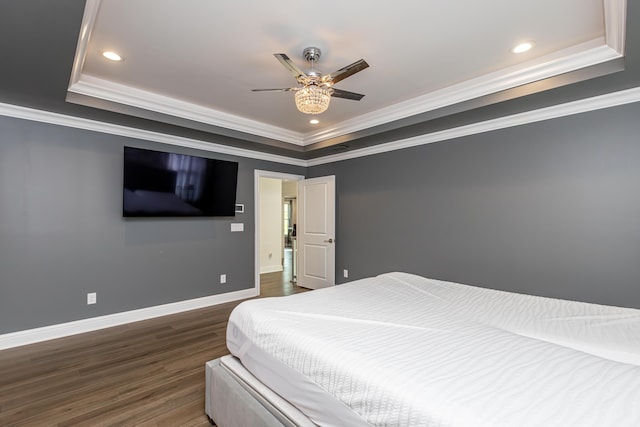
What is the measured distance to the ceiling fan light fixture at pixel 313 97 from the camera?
2.29m

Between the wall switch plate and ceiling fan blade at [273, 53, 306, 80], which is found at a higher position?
ceiling fan blade at [273, 53, 306, 80]

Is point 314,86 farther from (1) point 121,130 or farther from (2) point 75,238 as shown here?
(2) point 75,238

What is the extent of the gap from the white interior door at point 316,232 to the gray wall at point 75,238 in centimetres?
185

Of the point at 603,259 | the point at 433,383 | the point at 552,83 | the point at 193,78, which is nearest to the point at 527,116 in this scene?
the point at 552,83

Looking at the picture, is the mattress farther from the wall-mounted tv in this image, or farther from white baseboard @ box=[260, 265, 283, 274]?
white baseboard @ box=[260, 265, 283, 274]

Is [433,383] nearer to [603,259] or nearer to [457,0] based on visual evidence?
[457,0]

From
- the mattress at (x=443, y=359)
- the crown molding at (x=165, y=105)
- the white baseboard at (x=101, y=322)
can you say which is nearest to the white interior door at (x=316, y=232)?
the crown molding at (x=165, y=105)

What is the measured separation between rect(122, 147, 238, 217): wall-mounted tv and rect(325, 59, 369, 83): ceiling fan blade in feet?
8.64

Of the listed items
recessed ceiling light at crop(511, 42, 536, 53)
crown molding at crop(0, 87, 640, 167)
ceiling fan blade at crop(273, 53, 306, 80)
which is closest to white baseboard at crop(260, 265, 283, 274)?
crown molding at crop(0, 87, 640, 167)

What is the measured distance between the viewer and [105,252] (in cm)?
351

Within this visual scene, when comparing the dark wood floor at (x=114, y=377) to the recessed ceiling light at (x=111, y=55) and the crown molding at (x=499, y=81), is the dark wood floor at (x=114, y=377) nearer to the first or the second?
the recessed ceiling light at (x=111, y=55)

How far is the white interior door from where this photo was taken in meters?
4.96

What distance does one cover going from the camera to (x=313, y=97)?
2293mm

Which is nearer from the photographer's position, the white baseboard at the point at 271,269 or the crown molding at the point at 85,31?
the crown molding at the point at 85,31
